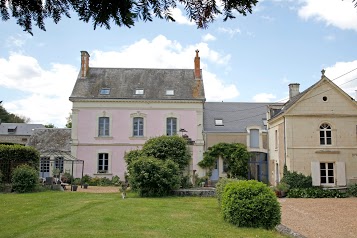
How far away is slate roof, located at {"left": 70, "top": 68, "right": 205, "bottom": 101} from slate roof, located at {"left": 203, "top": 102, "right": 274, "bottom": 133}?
238 centimetres

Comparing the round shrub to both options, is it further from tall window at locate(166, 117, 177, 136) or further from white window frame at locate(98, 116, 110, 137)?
white window frame at locate(98, 116, 110, 137)

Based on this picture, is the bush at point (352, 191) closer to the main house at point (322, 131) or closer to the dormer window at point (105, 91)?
the main house at point (322, 131)

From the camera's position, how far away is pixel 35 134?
101 feet

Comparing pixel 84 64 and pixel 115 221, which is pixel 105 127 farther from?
pixel 115 221

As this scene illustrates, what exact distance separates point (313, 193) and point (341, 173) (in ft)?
8.94

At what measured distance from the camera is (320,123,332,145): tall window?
2086cm

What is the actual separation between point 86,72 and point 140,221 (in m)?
20.4

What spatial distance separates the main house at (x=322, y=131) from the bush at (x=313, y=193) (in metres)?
1.62

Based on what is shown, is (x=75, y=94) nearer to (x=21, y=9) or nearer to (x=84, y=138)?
(x=84, y=138)

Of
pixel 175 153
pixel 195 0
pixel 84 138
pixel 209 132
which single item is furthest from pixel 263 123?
pixel 195 0

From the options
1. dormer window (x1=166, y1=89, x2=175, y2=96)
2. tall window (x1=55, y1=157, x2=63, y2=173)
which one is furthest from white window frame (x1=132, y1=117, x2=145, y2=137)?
tall window (x1=55, y1=157, x2=63, y2=173)

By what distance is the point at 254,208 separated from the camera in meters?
9.04

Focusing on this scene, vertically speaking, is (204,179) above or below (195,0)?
below

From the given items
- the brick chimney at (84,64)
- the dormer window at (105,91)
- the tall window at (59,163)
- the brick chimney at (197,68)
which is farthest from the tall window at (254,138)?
the tall window at (59,163)
